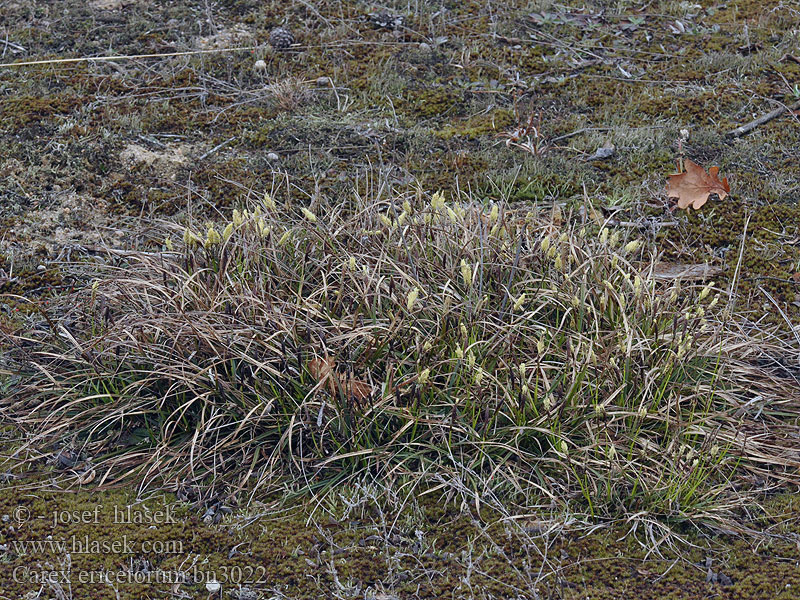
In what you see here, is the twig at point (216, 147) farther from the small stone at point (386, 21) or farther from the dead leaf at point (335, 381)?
the dead leaf at point (335, 381)

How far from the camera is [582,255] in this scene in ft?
11.8

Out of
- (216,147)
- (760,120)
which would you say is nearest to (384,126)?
(216,147)

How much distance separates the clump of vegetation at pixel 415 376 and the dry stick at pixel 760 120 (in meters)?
→ 1.78

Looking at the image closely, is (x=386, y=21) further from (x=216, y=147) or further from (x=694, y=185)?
(x=694, y=185)

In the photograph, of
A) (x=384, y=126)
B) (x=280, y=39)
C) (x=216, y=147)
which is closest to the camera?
(x=216, y=147)

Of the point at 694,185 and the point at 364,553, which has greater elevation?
the point at 694,185

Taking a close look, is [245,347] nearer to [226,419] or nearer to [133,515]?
[226,419]

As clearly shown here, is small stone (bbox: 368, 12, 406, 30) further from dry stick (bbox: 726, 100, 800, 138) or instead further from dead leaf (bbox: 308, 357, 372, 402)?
dead leaf (bbox: 308, 357, 372, 402)

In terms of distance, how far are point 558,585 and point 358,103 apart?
11.9 feet

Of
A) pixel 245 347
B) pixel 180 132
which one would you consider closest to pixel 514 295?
pixel 245 347

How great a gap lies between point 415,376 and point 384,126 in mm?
2556

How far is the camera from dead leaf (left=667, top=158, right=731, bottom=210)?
441 centimetres

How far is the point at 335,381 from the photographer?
119 inches

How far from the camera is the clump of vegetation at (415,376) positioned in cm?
290
